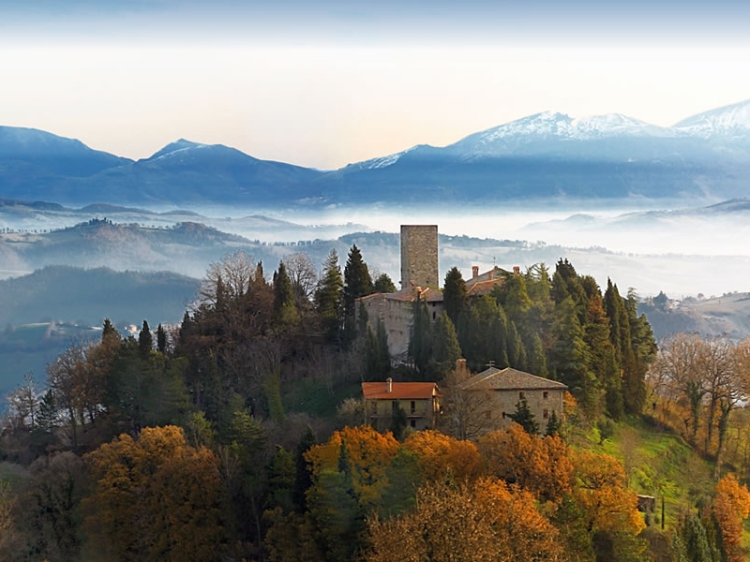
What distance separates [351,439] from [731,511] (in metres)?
13.2

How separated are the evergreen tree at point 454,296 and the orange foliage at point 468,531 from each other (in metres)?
15.0

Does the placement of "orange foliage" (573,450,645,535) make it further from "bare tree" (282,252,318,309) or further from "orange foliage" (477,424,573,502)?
"bare tree" (282,252,318,309)

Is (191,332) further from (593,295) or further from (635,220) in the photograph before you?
(635,220)

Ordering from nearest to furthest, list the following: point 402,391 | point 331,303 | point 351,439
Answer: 1. point 351,439
2. point 402,391
3. point 331,303

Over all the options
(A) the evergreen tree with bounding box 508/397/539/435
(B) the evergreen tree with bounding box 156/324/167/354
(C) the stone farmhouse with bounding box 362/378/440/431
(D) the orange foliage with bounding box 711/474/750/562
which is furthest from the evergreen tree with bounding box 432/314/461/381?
(B) the evergreen tree with bounding box 156/324/167/354

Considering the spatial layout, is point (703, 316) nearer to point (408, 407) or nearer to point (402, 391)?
point (402, 391)

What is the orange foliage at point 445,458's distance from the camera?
113 ft

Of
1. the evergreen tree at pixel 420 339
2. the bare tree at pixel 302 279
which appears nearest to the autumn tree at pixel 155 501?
the evergreen tree at pixel 420 339

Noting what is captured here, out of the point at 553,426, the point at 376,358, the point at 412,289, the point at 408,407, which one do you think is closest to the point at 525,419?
the point at 553,426

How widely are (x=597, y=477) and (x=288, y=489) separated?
33.1ft

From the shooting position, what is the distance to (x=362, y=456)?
35688 millimetres

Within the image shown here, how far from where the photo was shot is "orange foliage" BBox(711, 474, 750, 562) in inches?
1455

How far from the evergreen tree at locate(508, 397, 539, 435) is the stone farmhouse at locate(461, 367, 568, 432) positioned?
2.69ft

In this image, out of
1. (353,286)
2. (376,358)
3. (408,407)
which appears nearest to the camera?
(408,407)
